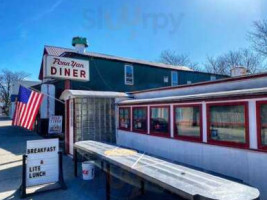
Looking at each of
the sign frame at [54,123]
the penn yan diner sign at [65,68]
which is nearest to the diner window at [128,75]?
the sign frame at [54,123]

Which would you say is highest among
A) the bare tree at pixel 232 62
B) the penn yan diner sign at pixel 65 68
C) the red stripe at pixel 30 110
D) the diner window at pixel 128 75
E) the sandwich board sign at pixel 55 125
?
the bare tree at pixel 232 62

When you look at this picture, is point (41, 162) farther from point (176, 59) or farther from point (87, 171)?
point (176, 59)

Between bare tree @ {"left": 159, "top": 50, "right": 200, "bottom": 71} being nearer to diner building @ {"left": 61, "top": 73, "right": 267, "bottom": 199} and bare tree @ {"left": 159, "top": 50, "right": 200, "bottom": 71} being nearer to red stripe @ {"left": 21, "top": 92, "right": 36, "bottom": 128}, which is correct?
diner building @ {"left": 61, "top": 73, "right": 267, "bottom": 199}

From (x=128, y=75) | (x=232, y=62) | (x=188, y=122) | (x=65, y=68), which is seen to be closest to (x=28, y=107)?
(x=65, y=68)

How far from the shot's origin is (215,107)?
5.78 meters

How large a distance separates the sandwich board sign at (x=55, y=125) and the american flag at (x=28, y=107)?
6121 millimetres

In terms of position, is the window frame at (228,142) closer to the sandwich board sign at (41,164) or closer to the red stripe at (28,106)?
the sandwich board sign at (41,164)

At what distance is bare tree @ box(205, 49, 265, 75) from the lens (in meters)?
30.0

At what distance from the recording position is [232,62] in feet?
111

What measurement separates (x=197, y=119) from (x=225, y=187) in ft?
9.94

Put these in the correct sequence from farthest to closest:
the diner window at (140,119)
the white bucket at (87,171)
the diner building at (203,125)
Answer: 1. the diner window at (140,119)
2. the white bucket at (87,171)
3. the diner building at (203,125)

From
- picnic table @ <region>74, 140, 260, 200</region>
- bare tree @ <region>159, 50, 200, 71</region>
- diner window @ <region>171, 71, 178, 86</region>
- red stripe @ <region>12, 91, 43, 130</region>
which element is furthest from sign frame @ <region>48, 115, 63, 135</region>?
bare tree @ <region>159, 50, 200, 71</region>

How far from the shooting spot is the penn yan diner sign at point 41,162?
6.03 metres

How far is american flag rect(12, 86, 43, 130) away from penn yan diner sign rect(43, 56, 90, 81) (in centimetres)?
274
